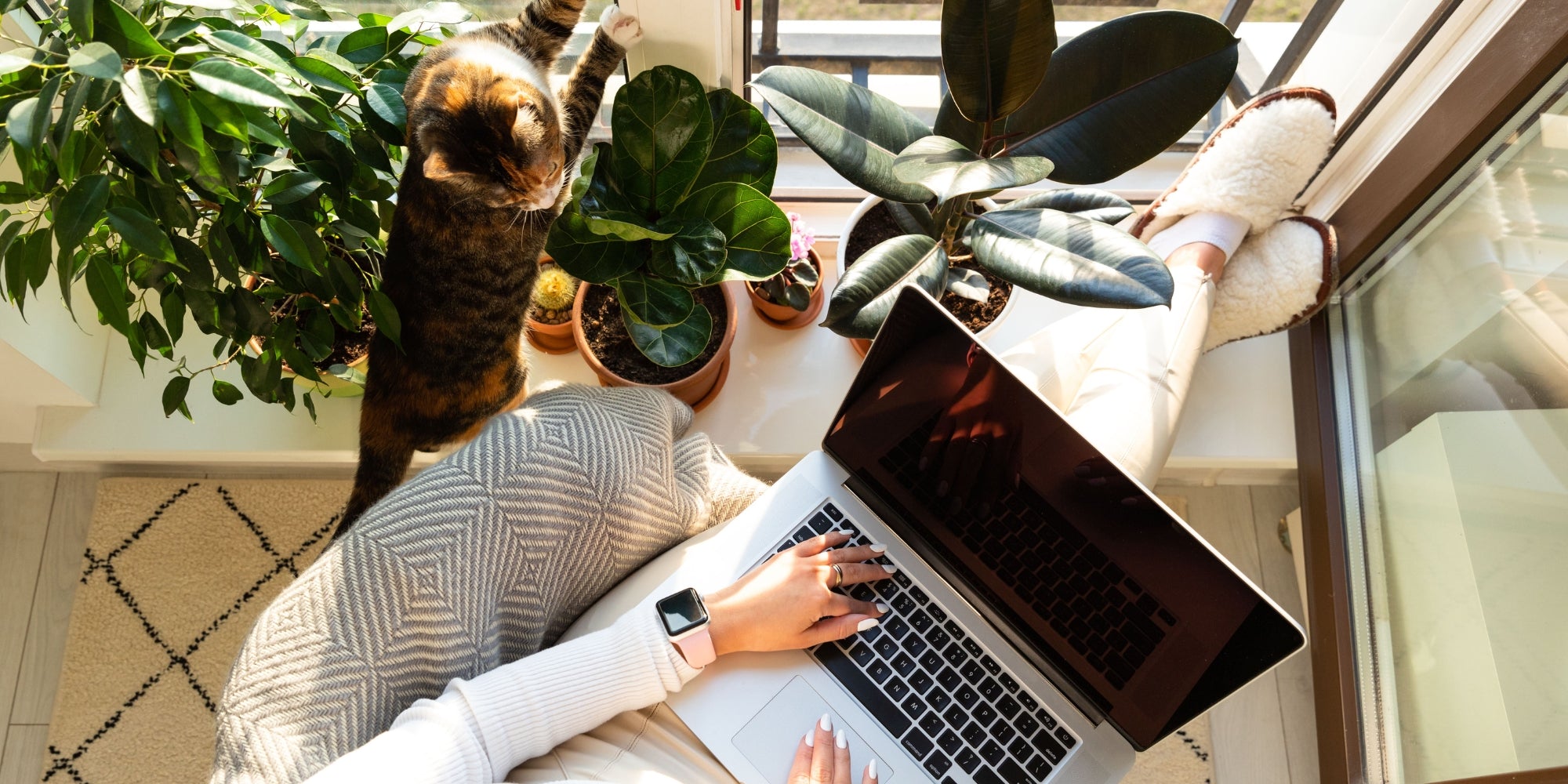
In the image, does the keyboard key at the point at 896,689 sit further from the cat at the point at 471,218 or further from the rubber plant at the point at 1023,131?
the cat at the point at 471,218

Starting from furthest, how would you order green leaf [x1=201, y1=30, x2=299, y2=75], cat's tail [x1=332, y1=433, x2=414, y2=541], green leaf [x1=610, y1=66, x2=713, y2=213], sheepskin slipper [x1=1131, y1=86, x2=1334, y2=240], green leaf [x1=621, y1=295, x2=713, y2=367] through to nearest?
sheepskin slipper [x1=1131, y1=86, x2=1334, y2=240] < cat's tail [x1=332, y1=433, x2=414, y2=541] < green leaf [x1=621, y1=295, x2=713, y2=367] < green leaf [x1=610, y1=66, x2=713, y2=213] < green leaf [x1=201, y1=30, x2=299, y2=75]

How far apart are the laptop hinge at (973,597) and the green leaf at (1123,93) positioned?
376 mm

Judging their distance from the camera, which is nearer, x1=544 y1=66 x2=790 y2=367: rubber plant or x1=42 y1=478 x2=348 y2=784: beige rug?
x1=544 y1=66 x2=790 y2=367: rubber plant

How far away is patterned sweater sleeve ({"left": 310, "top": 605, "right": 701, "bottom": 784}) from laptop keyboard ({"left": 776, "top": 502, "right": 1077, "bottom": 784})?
0.17m

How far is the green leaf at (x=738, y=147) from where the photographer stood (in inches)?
36.9

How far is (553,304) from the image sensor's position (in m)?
1.27

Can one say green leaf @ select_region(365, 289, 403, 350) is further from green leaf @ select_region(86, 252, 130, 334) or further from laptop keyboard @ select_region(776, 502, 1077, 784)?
laptop keyboard @ select_region(776, 502, 1077, 784)

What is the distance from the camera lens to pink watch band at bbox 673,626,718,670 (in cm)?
88

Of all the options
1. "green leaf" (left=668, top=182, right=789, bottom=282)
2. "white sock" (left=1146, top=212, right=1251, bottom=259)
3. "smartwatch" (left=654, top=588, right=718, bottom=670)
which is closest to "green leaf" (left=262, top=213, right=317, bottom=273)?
"green leaf" (left=668, top=182, right=789, bottom=282)

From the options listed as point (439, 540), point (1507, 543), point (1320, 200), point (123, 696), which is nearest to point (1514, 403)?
point (1507, 543)

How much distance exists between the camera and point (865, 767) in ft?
2.91

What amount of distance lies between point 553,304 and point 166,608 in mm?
807

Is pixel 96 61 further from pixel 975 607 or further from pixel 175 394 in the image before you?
pixel 975 607

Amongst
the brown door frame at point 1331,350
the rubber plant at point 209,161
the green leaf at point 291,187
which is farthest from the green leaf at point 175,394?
the brown door frame at point 1331,350
